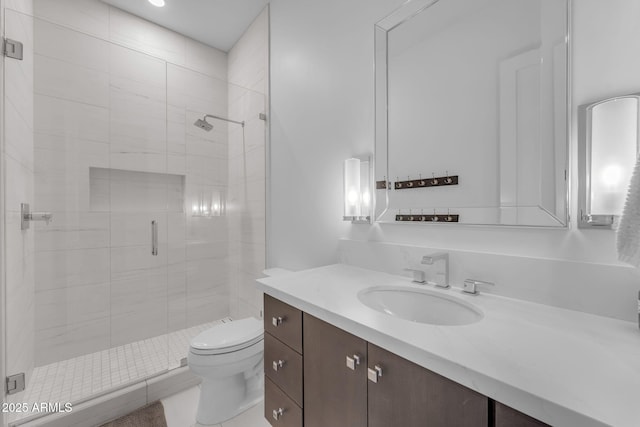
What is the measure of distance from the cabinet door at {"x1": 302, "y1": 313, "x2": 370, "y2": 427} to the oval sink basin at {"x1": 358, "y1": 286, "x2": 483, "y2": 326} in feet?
0.65

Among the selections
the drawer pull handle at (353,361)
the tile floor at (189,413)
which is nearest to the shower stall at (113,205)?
the tile floor at (189,413)

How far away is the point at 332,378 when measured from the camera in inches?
32.3

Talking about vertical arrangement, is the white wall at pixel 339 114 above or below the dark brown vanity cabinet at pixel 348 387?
above

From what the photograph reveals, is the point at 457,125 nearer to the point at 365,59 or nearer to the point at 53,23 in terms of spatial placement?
the point at 365,59

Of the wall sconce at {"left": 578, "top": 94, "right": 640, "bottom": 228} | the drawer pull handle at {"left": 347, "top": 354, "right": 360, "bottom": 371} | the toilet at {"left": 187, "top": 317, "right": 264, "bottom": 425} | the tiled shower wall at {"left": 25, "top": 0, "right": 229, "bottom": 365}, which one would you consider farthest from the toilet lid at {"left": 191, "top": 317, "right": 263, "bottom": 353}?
the wall sconce at {"left": 578, "top": 94, "right": 640, "bottom": 228}

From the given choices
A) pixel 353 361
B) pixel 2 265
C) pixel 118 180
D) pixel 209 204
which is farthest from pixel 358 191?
pixel 118 180

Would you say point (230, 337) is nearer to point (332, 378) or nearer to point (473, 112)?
point (332, 378)

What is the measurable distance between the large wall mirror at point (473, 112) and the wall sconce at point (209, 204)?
155 cm

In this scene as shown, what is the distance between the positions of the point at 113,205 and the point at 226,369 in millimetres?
1479

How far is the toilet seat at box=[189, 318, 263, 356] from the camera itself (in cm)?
144

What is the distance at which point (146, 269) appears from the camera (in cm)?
209

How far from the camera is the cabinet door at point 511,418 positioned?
442 mm

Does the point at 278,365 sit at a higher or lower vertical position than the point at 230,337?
higher

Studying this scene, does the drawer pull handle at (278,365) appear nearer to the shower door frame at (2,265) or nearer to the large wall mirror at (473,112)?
the large wall mirror at (473,112)
